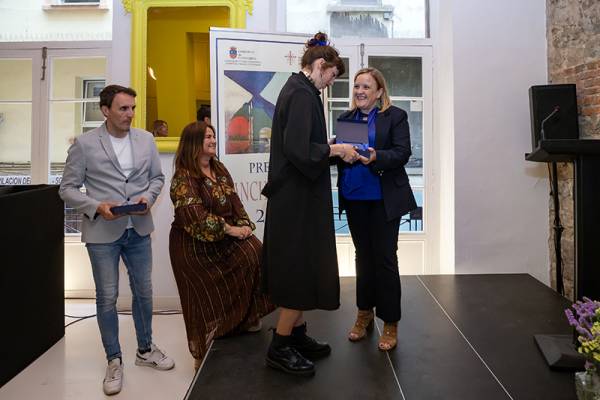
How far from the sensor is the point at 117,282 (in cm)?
278

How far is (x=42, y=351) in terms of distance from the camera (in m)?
3.26

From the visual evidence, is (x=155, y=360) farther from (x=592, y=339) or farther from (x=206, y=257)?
(x=592, y=339)

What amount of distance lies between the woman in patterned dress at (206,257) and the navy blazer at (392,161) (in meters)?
0.76

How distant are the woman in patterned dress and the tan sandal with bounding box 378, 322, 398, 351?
723 mm

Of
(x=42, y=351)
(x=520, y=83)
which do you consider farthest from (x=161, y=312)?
(x=520, y=83)

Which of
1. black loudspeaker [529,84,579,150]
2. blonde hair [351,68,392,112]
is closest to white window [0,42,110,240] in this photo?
blonde hair [351,68,392,112]

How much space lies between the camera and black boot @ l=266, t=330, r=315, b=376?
2.20 meters

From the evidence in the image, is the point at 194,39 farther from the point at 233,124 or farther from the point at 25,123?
the point at 25,123

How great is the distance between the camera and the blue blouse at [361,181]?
2381 millimetres

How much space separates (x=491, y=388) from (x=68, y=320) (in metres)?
3.22

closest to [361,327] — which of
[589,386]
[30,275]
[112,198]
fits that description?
[589,386]

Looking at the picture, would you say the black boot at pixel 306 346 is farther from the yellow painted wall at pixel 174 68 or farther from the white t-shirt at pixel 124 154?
the yellow painted wall at pixel 174 68

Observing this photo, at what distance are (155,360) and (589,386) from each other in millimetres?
2293

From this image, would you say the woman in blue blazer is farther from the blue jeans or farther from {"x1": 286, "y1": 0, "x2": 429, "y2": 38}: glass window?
{"x1": 286, "y1": 0, "x2": 429, "y2": 38}: glass window
